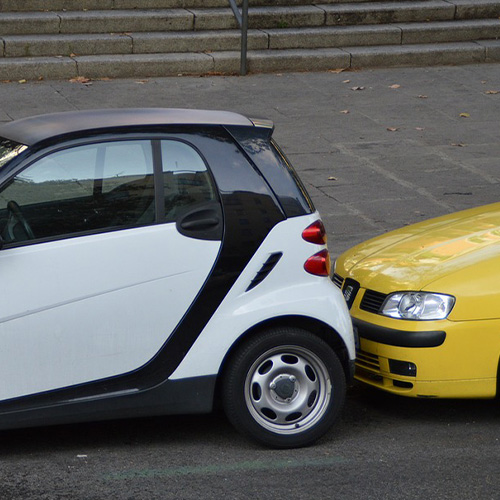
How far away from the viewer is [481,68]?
1527cm

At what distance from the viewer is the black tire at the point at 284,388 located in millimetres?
5336

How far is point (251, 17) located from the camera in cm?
1509

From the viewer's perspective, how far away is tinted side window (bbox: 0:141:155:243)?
509 centimetres

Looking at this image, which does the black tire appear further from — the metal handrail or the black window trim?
the metal handrail

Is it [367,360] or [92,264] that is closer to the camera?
[92,264]

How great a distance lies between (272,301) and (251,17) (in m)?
10.3

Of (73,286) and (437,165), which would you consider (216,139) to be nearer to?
(73,286)

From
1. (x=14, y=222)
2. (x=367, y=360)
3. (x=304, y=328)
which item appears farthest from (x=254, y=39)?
(x=14, y=222)

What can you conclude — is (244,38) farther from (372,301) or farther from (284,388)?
(284,388)

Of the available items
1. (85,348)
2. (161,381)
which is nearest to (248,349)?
(161,381)

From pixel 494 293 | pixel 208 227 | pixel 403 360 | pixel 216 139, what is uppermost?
pixel 216 139

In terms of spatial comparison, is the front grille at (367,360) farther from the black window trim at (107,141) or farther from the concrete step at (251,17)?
the concrete step at (251,17)

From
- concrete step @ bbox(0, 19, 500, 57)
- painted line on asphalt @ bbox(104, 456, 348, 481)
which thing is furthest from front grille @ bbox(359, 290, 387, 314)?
concrete step @ bbox(0, 19, 500, 57)

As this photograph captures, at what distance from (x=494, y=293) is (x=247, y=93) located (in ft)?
27.0
